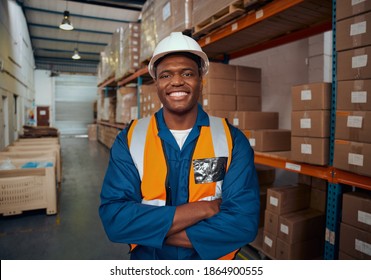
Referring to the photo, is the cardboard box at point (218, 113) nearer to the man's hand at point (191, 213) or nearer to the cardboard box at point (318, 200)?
the cardboard box at point (318, 200)

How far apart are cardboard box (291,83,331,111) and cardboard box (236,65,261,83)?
56.3 inches

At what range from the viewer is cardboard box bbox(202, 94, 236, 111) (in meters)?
3.58

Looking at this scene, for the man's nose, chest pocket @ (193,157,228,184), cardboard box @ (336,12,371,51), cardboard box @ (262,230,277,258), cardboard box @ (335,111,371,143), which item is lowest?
cardboard box @ (262,230,277,258)

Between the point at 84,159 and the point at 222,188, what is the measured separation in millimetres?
8793

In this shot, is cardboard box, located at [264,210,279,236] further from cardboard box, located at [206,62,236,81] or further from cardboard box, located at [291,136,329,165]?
cardboard box, located at [206,62,236,81]

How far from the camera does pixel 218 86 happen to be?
362 centimetres

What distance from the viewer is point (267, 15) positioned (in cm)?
255

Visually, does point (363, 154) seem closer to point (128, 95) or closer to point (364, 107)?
point (364, 107)

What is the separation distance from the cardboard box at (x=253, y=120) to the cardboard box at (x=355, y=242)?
Answer: 1498mm

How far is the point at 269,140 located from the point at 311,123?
787 mm

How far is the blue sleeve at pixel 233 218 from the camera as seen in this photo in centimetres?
134

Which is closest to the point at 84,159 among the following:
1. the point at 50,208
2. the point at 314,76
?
the point at 50,208

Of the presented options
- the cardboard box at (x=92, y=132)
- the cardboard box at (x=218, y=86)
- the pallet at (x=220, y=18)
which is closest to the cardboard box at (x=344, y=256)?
the cardboard box at (x=218, y=86)

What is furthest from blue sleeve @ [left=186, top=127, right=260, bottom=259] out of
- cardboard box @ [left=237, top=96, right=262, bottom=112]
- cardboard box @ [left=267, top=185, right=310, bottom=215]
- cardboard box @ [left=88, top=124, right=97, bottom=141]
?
cardboard box @ [left=88, top=124, right=97, bottom=141]
